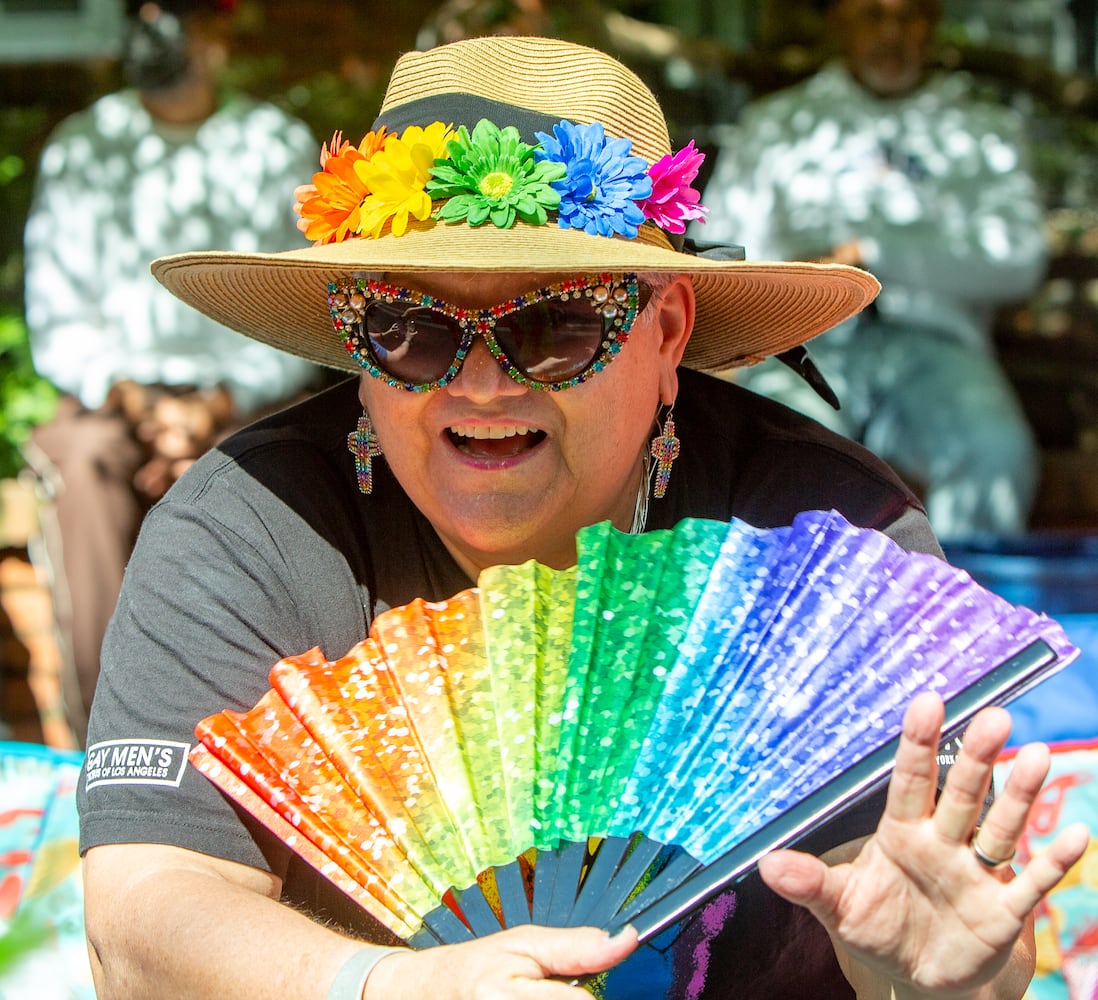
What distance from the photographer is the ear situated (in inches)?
82.8

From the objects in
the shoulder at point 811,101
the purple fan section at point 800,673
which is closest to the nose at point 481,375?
the purple fan section at point 800,673

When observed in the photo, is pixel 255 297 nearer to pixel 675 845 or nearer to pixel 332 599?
pixel 332 599

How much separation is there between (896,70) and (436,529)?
3676 mm

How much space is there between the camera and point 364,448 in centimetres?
213

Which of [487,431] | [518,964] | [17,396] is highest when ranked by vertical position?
[487,431]

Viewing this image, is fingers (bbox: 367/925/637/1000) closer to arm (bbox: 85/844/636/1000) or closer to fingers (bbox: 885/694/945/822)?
arm (bbox: 85/844/636/1000)

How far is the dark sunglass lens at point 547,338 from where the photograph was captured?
1.88 metres

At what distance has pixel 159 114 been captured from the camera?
4.82m

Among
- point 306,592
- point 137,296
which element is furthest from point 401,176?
point 137,296

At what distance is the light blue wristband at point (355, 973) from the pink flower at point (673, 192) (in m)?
1.05

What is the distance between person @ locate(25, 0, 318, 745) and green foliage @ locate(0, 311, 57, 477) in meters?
0.23

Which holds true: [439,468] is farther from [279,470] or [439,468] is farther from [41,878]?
[41,878]

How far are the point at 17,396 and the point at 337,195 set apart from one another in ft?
11.0

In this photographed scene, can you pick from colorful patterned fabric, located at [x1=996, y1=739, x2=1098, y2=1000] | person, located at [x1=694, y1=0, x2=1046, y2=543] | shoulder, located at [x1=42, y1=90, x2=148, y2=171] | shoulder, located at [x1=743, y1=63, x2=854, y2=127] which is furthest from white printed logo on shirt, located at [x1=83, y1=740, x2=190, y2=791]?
shoulder, located at [x1=743, y1=63, x2=854, y2=127]
